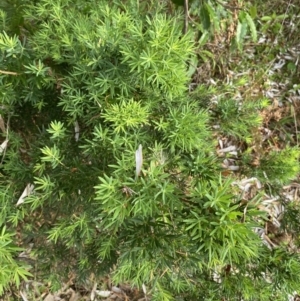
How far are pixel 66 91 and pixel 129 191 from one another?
1.12 ft

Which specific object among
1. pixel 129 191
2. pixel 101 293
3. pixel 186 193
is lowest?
pixel 101 293

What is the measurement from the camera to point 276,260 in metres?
1.25

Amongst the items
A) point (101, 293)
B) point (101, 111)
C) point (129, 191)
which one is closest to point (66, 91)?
point (101, 111)

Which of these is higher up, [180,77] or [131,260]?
[180,77]

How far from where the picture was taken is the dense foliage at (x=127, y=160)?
101 centimetres

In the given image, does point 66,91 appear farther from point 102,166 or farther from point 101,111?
point 102,166

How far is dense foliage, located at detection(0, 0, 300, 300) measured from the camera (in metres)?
1.01

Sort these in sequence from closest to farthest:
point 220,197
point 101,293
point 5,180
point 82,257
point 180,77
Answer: point 220,197 < point 180,77 < point 5,180 < point 82,257 < point 101,293

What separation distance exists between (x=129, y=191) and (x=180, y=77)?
12.4 inches

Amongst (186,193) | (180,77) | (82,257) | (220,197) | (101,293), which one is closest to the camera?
(220,197)

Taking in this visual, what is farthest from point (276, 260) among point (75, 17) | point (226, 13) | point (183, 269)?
point (226, 13)

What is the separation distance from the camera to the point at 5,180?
1327mm

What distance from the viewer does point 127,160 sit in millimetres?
1079

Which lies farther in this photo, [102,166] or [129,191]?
[102,166]
